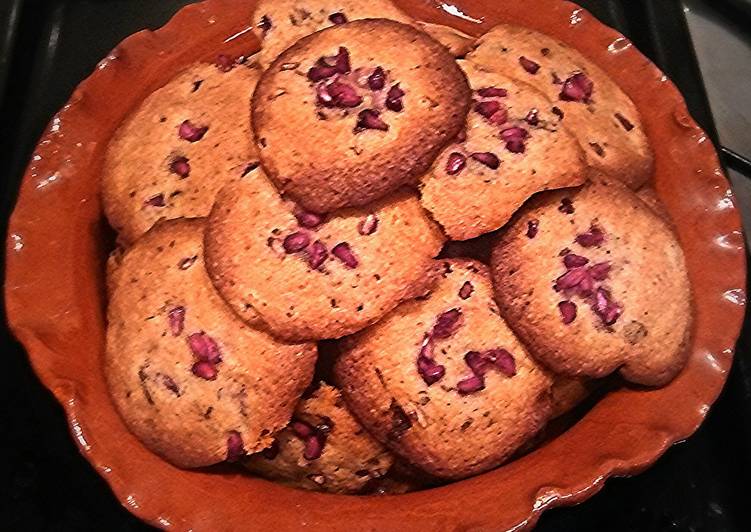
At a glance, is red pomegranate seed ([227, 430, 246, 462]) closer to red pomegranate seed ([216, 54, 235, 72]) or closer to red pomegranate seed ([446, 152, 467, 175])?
red pomegranate seed ([446, 152, 467, 175])

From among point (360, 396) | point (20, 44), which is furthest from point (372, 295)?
point (20, 44)

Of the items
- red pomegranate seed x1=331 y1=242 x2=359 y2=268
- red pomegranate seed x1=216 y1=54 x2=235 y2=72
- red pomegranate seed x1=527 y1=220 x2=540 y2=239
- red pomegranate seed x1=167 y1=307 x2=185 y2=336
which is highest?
red pomegranate seed x1=216 y1=54 x2=235 y2=72

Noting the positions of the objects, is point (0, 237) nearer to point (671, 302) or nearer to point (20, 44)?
point (20, 44)

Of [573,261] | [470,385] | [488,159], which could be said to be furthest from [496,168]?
[470,385]

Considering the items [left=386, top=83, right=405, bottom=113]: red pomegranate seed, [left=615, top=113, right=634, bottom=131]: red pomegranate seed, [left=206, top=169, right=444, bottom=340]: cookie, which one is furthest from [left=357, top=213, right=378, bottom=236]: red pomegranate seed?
[left=615, top=113, right=634, bottom=131]: red pomegranate seed

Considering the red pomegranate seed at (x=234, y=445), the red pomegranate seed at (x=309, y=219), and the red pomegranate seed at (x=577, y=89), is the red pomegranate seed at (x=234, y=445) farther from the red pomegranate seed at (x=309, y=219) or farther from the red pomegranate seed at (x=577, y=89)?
the red pomegranate seed at (x=577, y=89)

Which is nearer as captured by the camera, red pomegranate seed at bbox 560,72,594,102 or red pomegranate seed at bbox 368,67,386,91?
red pomegranate seed at bbox 368,67,386,91

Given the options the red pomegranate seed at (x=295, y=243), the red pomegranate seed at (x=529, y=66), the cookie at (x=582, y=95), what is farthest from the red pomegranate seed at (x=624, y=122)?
the red pomegranate seed at (x=295, y=243)
